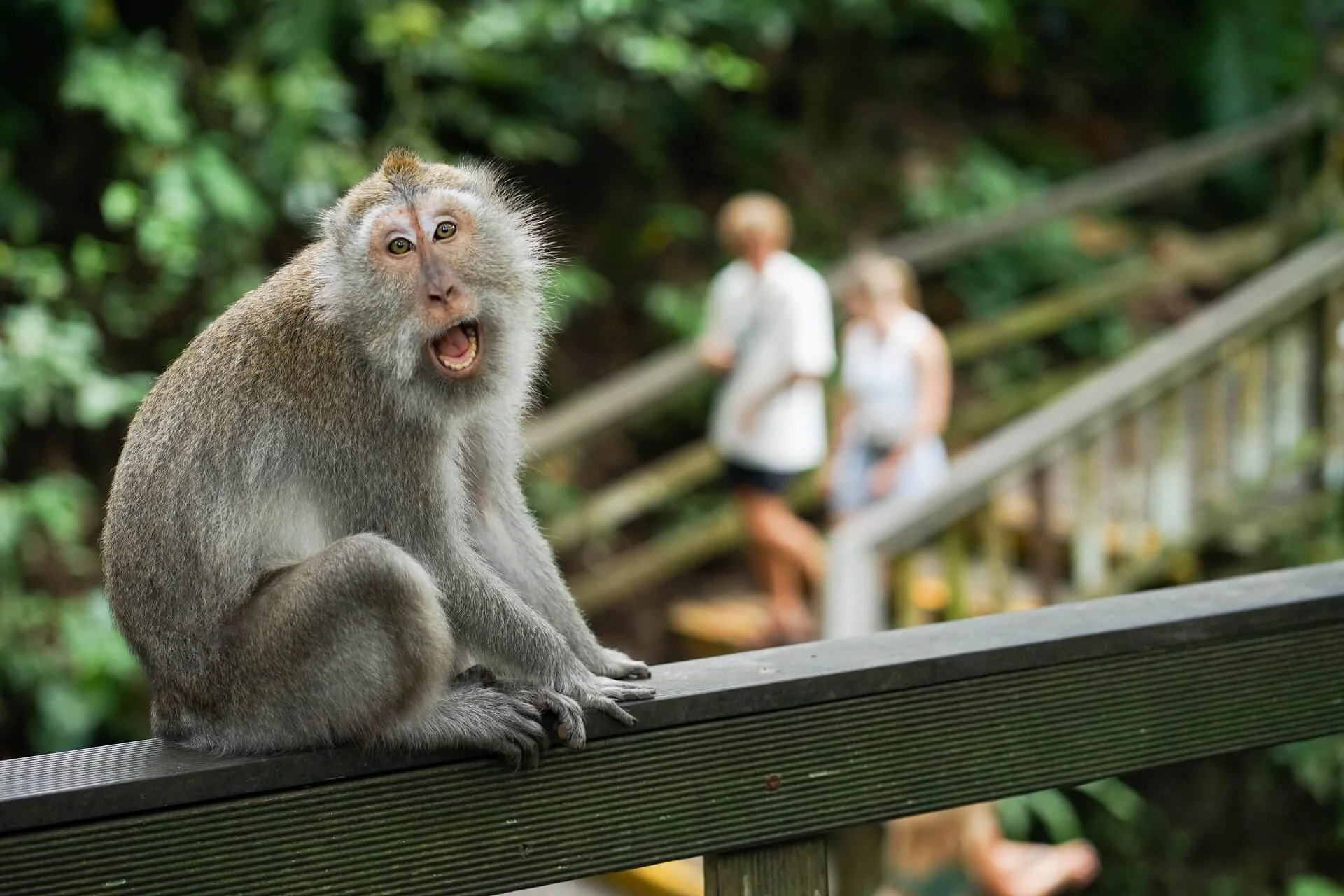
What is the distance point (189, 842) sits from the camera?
4.99 ft

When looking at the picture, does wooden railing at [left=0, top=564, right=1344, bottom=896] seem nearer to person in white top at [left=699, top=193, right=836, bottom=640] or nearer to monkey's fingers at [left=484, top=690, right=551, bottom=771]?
monkey's fingers at [left=484, top=690, right=551, bottom=771]

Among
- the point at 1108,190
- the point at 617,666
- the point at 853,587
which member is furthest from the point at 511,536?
the point at 1108,190

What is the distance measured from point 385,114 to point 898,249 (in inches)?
105

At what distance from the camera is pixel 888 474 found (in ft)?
19.3

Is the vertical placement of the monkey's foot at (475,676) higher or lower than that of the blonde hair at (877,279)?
lower

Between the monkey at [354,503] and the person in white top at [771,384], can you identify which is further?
the person in white top at [771,384]

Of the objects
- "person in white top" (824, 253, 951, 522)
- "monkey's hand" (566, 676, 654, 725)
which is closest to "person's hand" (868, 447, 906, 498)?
"person in white top" (824, 253, 951, 522)

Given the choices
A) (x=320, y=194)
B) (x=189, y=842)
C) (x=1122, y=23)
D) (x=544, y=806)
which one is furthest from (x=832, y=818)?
(x=1122, y=23)

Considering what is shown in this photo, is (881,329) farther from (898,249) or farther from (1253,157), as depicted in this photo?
(1253,157)

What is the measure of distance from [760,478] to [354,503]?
3934 mm

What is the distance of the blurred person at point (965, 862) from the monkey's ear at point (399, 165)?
3068 mm

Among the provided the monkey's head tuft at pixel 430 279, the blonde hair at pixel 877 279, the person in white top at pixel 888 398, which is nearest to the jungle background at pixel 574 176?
the monkey's head tuft at pixel 430 279

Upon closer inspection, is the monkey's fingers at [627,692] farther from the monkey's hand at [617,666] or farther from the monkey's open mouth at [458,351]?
the monkey's open mouth at [458,351]

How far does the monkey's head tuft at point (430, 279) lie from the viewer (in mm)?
2271
